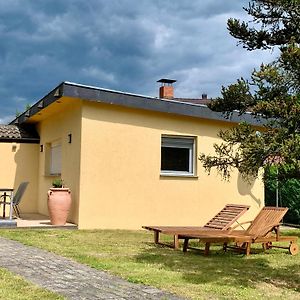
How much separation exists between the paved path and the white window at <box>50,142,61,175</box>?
25.0 feet

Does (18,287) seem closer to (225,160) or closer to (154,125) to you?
(225,160)

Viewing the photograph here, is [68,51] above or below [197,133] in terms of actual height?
above

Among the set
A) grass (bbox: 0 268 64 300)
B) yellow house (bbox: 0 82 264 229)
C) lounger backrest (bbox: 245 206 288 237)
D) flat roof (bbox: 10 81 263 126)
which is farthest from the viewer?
yellow house (bbox: 0 82 264 229)

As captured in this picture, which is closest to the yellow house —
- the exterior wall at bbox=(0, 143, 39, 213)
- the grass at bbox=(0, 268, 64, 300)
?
the exterior wall at bbox=(0, 143, 39, 213)

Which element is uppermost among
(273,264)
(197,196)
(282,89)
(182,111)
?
(182,111)

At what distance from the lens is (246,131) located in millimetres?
6406

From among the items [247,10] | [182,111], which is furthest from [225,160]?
[182,111]

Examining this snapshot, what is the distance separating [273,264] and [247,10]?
4.36m

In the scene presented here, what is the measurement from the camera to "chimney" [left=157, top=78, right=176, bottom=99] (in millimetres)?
19312

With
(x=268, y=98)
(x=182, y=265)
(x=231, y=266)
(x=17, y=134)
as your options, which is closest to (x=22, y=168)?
(x=17, y=134)

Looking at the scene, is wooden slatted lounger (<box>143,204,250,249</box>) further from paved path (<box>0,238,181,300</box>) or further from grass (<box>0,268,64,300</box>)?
grass (<box>0,268,64,300</box>)

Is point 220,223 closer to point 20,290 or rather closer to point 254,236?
point 254,236

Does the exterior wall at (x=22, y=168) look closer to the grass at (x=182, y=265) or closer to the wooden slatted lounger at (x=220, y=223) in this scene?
the grass at (x=182, y=265)

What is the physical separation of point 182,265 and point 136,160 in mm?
6174
